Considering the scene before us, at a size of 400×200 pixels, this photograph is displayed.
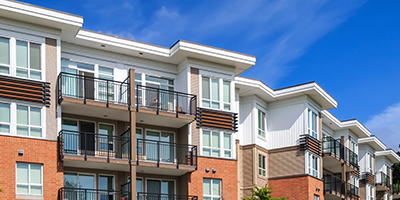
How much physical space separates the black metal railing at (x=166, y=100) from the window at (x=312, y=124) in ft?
34.9

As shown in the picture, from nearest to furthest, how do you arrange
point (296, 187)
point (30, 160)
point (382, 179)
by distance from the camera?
point (30, 160) → point (296, 187) → point (382, 179)

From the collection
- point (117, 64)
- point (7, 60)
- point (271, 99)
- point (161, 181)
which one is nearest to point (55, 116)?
point (7, 60)

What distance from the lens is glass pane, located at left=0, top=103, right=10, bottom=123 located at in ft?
76.3

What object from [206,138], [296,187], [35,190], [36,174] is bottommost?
[296,187]

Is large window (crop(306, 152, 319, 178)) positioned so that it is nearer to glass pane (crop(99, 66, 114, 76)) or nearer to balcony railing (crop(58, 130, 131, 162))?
balcony railing (crop(58, 130, 131, 162))

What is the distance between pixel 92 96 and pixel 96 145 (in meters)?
2.41

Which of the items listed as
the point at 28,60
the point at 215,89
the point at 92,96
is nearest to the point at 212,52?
the point at 215,89

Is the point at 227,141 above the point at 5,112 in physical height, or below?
below

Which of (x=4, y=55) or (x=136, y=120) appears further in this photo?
(x=136, y=120)

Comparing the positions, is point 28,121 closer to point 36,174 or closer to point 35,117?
point 35,117

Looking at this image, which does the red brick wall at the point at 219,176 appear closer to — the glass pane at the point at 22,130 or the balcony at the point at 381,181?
the glass pane at the point at 22,130

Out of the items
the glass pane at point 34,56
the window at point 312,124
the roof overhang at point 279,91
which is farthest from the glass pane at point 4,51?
the window at point 312,124

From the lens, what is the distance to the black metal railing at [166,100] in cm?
2808

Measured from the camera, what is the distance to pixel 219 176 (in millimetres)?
28891
